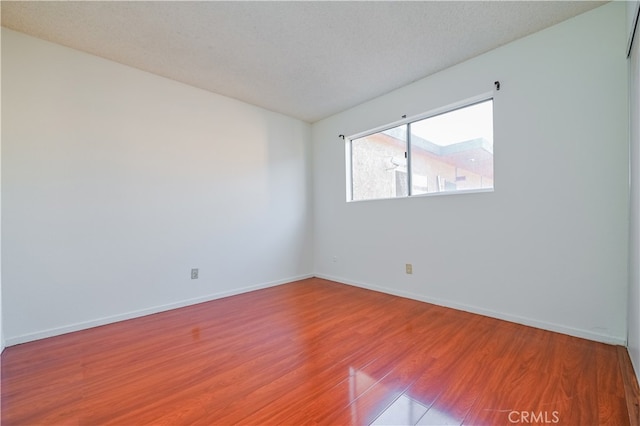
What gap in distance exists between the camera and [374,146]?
11.9 feet

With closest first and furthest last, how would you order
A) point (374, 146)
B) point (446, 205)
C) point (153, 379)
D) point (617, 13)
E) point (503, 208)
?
point (153, 379) < point (617, 13) < point (503, 208) < point (446, 205) < point (374, 146)

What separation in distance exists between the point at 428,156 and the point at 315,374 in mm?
2501

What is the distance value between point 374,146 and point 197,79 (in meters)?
2.32

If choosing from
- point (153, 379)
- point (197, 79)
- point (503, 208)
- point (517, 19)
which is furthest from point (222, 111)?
point (503, 208)

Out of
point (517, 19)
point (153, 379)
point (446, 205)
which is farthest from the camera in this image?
point (446, 205)

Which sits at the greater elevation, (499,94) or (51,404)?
(499,94)

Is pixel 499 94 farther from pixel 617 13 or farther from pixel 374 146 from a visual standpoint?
pixel 374 146

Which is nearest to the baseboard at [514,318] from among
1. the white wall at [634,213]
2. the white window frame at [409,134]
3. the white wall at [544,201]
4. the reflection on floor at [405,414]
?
the white wall at [544,201]

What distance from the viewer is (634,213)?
162 cm

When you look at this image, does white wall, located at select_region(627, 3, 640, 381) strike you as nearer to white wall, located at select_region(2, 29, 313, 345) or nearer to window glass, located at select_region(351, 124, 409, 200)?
window glass, located at select_region(351, 124, 409, 200)

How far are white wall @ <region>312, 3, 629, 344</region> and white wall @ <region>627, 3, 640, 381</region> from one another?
0.56 ft

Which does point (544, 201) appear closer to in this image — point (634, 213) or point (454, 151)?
point (634, 213)

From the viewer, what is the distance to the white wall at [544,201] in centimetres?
189

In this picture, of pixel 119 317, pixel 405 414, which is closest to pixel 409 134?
pixel 405 414
